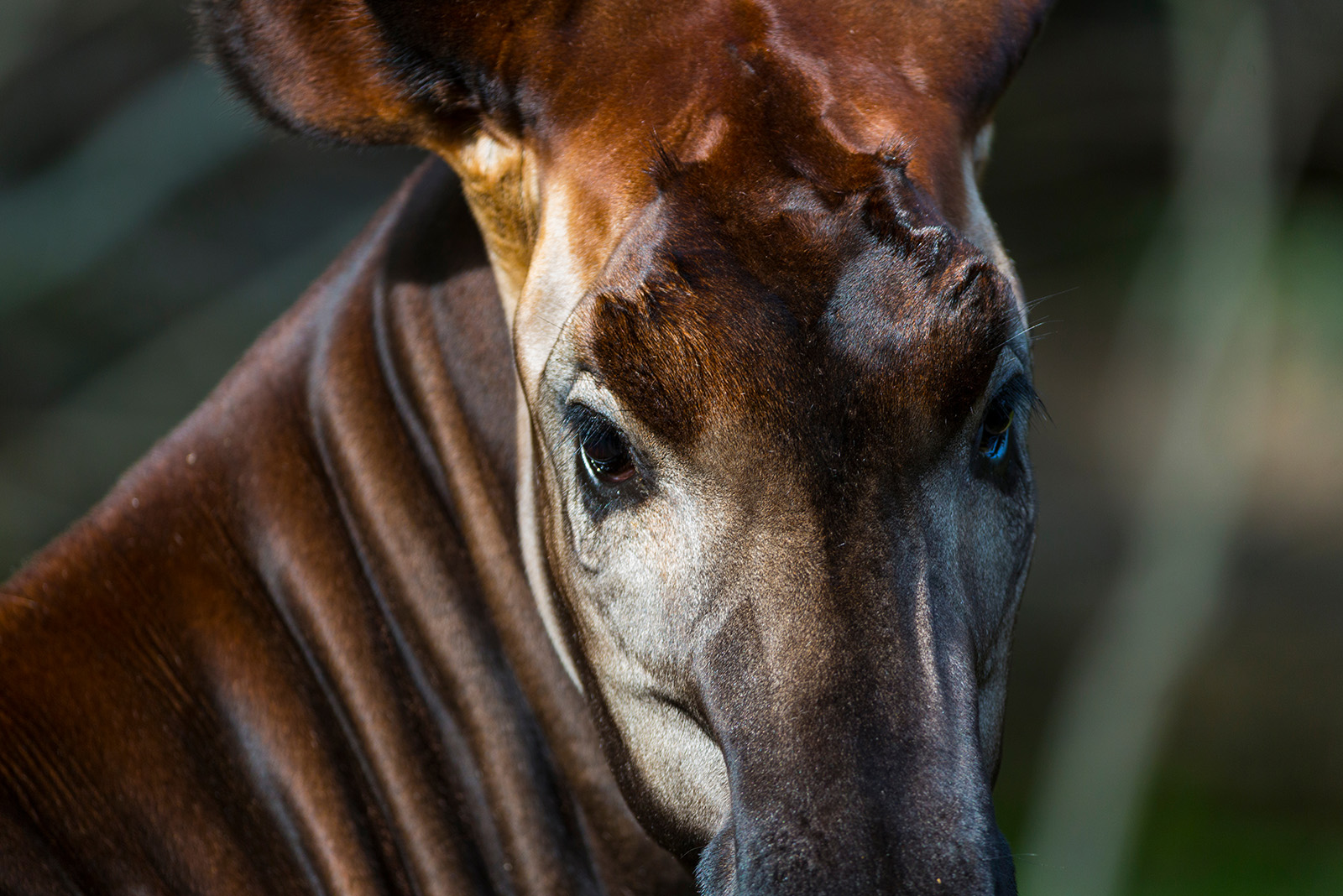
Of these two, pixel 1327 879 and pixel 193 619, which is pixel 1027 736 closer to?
pixel 1327 879

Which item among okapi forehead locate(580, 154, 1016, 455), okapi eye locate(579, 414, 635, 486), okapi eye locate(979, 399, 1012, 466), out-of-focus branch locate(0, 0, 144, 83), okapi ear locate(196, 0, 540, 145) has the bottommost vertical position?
out-of-focus branch locate(0, 0, 144, 83)

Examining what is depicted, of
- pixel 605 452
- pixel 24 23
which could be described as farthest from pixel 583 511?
pixel 24 23

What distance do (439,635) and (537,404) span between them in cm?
56

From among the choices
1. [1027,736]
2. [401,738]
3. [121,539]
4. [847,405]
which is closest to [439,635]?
[401,738]

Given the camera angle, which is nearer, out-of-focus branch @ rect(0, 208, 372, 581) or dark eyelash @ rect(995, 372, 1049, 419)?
dark eyelash @ rect(995, 372, 1049, 419)

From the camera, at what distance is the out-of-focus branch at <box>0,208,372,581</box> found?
754 cm

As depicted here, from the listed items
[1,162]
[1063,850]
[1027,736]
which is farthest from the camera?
[1,162]

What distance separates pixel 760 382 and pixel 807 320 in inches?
3.7

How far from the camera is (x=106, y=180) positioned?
24.9 ft

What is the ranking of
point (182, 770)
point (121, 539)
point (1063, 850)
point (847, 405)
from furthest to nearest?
point (1063, 850)
point (121, 539)
point (182, 770)
point (847, 405)

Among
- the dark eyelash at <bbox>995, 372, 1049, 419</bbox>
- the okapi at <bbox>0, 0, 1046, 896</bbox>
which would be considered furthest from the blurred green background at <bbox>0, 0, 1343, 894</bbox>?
the dark eyelash at <bbox>995, 372, 1049, 419</bbox>

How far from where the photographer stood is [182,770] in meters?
2.25

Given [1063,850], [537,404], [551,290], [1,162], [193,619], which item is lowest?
[1063,850]

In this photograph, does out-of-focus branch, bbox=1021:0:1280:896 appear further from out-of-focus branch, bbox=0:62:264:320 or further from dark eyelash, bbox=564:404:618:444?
out-of-focus branch, bbox=0:62:264:320
